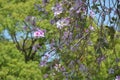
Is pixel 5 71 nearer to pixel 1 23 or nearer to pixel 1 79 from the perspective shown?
pixel 1 79

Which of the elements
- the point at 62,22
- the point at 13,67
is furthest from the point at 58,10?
the point at 13,67

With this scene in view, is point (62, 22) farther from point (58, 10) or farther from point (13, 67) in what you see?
point (13, 67)

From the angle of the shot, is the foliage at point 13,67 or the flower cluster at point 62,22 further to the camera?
the foliage at point 13,67

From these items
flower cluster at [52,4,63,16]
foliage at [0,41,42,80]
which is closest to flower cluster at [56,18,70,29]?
flower cluster at [52,4,63,16]

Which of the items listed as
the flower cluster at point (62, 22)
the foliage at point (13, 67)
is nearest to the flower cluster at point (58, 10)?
the flower cluster at point (62, 22)

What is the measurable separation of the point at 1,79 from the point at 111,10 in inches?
783

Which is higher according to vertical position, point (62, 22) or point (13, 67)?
point (62, 22)

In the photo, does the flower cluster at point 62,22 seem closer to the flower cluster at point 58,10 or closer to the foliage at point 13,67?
the flower cluster at point 58,10

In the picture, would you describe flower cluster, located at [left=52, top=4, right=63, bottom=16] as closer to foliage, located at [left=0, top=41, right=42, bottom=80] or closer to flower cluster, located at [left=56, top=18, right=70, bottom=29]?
flower cluster, located at [left=56, top=18, right=70, bottom=29]

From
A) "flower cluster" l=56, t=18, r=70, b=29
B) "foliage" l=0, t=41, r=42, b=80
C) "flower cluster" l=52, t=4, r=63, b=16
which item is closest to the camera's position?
"flower cluster" l=56, t=18, r=70, b=29

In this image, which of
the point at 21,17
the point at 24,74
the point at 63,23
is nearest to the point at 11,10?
the point at 21,17

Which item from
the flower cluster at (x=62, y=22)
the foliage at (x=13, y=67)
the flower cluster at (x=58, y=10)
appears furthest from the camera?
the foliage at (x=13, y=67)

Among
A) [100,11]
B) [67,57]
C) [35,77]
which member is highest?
[100,11]

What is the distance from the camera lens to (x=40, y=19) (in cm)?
2931
